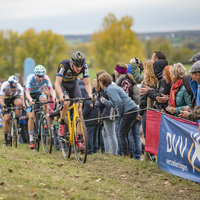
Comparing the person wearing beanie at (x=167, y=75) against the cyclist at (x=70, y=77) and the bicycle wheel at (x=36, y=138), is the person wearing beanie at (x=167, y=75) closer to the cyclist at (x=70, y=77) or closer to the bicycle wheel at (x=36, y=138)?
the cyclist at (x=70, y=77)

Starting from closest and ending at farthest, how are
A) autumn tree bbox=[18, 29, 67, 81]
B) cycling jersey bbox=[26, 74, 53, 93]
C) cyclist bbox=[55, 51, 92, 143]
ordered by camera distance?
cyclist bbox=[55, 51, 92, 143] → cycling jersey bbox=[26, 74, 53, 93] → autumn tree bbox=[18, 29, 67, 81]

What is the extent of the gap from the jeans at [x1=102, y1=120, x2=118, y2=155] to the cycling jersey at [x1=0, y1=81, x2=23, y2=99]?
159 inches

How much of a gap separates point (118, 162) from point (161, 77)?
2.39 metres

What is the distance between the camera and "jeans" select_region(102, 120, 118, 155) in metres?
10.9

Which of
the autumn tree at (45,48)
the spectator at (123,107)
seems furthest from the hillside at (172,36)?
the autumn tree at (45,48)

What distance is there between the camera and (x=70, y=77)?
991 centimetres

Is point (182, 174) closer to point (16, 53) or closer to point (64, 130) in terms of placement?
point (64, 130)

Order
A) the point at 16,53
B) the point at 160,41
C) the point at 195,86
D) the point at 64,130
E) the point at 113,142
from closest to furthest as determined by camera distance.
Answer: the point at 195,86 < the point at 64,130 < the point at 113,142 < the point at 160,41 < the point at 16,53

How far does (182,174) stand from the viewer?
7473 mm

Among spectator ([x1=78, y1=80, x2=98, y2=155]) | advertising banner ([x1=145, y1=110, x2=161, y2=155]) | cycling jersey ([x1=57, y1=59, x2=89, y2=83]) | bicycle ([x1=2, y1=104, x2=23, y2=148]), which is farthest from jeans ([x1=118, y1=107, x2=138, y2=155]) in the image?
bicycle ([x1=2, y1=104, x2=23, y2=148])

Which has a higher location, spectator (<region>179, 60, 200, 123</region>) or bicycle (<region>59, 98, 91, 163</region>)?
spectator (<region>179, 60, 200, 123</region>)

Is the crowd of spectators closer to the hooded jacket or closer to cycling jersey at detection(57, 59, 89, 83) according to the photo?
the hooded jacket

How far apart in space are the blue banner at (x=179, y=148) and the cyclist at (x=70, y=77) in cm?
230

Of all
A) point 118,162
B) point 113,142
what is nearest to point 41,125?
point 113,142
